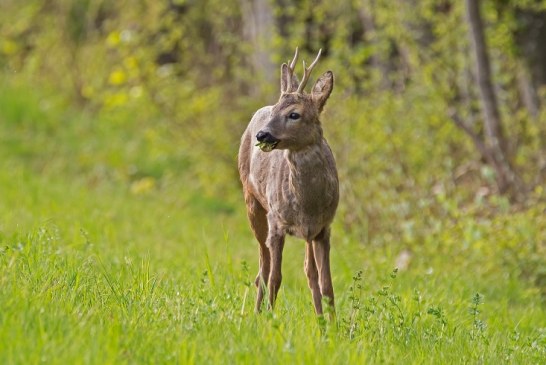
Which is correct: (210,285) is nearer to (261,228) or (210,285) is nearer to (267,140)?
(261,228)

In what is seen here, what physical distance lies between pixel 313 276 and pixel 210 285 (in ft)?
2.52

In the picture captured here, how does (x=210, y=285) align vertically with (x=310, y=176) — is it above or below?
below

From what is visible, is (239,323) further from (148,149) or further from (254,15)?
(148,149)

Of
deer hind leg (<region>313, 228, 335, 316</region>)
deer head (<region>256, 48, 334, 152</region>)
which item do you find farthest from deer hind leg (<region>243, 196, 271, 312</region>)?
deer head (<region>256, 48, 334, 152</region>)

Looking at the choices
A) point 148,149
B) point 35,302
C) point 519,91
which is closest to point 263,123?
point 35,302

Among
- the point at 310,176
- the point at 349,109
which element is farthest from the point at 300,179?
the point at 349,109

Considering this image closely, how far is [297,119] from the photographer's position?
5.80 meters

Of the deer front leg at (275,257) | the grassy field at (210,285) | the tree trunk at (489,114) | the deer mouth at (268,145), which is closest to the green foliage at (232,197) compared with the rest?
the grassy field at (210,285)

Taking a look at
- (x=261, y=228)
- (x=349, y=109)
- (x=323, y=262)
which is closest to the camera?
(x=323, y=262)

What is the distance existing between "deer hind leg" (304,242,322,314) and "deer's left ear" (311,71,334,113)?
0.83 m

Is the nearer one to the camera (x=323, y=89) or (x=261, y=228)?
(x=323, y=89)

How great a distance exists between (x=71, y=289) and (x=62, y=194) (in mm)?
7429

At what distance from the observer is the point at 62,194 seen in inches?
508

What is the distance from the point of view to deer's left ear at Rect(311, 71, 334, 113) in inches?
234
